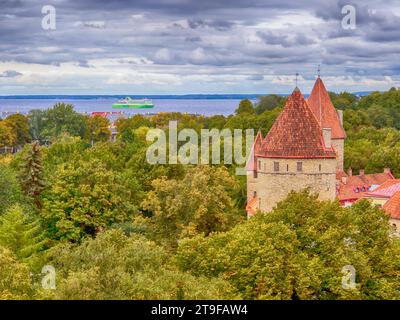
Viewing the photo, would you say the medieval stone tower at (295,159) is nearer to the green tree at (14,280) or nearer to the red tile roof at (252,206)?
the red tile roof at (252,206)

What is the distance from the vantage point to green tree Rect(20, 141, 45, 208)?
48.7 m

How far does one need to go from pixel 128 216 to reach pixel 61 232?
4.86m

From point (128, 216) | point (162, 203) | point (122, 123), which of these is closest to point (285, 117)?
point (162, 203)

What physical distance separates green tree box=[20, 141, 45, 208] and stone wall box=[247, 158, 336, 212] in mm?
16821

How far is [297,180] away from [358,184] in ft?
86.0

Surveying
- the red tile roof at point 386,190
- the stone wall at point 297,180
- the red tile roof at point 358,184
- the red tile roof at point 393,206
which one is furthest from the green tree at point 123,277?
the red tile roof at point 358,184

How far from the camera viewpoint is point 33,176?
48969 mm

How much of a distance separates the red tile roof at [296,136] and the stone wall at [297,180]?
0.42m

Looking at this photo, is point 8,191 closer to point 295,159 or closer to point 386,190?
point 295,159

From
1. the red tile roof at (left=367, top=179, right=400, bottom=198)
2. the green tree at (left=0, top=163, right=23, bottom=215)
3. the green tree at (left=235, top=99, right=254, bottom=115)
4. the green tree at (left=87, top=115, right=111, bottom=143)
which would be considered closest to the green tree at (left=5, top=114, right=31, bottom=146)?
the green tree at (left=87, top=115, right=111, bottom=143)

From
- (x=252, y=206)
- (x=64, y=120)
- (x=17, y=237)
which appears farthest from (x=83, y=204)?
(x=64, y=120)

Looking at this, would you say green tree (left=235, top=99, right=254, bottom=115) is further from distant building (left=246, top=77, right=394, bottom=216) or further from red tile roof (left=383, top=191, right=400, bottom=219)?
distant building (left=246, top=77, right=394, bottom=216)

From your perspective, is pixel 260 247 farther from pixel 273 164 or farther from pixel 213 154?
pixel 213 154

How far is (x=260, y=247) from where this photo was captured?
87.1ft
